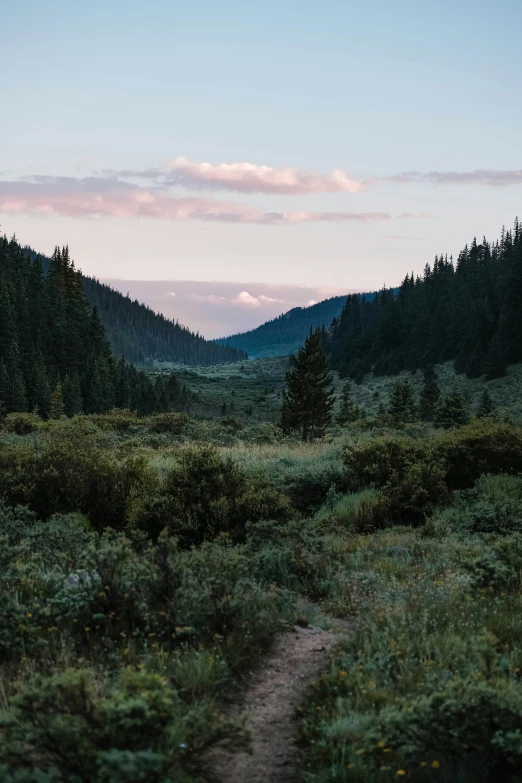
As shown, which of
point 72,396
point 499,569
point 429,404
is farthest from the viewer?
point 72,396

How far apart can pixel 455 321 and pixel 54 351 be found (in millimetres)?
53997

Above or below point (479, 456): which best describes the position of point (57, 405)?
above

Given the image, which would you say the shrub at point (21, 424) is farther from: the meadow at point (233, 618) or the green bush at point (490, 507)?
the green bush at point (490, 507)

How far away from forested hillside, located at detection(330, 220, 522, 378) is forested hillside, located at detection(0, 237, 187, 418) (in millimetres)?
36614

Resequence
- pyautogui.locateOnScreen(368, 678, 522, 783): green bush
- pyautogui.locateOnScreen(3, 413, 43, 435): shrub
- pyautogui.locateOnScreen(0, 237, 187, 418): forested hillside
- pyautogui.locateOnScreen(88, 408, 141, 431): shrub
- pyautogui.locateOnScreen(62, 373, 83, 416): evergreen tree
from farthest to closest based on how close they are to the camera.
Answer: pyautogui.locateOnScreen(62, 373, 83, 416): evergreen tree → pyautogui.locateOnScreen(0, 237, 187, 418): forested hillside → pyautogui.locateOnScreen(88, 408, 141, 431): shrub → pyautogui.locateOnScreen(3, 413, 43, 435): shrub → pyautogui.locateOnScreen(368, 678, 522, 783): green bush

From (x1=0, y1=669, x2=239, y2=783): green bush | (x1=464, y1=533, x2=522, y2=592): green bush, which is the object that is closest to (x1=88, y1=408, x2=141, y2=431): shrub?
(x1=464, y1=533, x2=522, y2=592): green bush

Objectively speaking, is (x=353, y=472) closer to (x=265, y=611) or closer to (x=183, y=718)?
(x=265, y=611)

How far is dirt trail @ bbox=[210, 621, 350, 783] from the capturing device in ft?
13.4

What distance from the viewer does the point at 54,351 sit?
71.4 meters

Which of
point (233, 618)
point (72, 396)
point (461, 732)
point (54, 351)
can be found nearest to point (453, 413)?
point (233, 618)

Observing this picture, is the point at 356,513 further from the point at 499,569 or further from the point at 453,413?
the point at 453,413

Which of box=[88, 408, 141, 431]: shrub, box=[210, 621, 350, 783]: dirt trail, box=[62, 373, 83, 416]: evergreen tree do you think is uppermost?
box=[62, 373, 83, 416]: evergreen tree

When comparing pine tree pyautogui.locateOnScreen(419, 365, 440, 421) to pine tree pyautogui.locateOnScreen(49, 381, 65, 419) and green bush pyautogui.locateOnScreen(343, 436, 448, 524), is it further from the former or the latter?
green bush pyautogui.locateOnScreen(343, 436, 448, 524)

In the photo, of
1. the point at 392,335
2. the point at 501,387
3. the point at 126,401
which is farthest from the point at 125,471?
the point at 392,335
